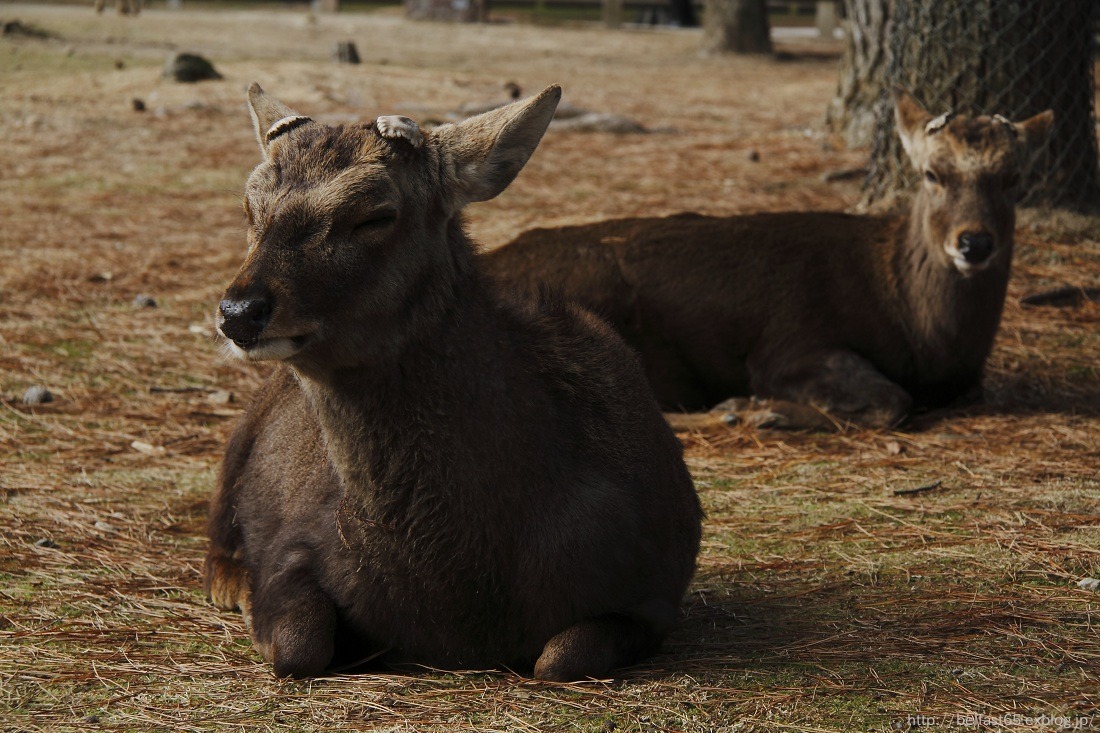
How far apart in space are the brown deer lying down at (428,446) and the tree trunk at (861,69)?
957 centimetres

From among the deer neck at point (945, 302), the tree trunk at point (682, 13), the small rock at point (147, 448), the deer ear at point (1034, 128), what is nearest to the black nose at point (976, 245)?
the deer neck at point (945, 302)

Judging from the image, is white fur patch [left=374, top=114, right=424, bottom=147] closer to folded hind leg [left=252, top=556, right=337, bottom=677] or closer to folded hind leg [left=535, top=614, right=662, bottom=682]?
folded hind leg [left=252, top=556, right=337, bottom=677]

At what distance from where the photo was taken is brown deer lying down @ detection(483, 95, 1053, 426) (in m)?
7.98

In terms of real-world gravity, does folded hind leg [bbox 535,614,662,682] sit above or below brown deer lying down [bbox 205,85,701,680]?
below

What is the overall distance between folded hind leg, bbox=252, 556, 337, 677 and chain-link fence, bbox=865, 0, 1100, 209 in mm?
6912

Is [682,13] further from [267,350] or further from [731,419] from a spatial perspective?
[267,350]

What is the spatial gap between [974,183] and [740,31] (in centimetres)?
1996

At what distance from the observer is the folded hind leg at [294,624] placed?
437 centimetres

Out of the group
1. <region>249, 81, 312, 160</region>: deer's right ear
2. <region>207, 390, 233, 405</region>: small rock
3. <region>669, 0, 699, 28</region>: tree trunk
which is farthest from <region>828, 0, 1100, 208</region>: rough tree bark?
<region>669, 0, 699, 28</region>: tree trunk

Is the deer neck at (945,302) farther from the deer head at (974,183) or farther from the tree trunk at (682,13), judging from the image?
the tree trunk at (682,13)

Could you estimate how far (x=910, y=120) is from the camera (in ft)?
28.2

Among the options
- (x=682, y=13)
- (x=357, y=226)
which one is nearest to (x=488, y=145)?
(x=357, y=226)

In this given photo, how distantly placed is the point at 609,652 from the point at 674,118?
556 inches

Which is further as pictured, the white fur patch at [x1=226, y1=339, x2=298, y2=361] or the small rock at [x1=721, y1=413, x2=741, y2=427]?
the small rock at [x1=721, y1=413, x2=741, y2=427]
